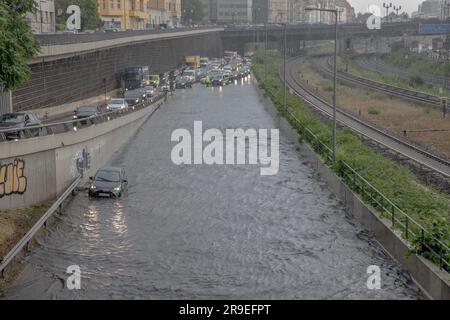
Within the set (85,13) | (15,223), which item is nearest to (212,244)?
(15,223)

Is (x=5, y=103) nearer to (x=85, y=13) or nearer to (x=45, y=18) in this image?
(x=45, y=18)

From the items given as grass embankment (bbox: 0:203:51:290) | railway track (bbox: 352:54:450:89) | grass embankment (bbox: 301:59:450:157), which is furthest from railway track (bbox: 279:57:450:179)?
railway track (bbox: 352:54:450:89)

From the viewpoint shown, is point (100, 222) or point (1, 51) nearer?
point (1, 51)

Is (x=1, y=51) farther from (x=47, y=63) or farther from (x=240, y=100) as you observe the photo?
(x=240, y=100)

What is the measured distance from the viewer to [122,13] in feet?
402

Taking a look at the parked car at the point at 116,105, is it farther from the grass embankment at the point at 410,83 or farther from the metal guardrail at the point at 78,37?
the grass embankment at the point at 410,83

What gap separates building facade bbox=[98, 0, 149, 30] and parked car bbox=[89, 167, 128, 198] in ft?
267

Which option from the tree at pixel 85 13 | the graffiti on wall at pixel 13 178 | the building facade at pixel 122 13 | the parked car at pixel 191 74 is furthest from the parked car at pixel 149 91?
the graffiti on wall at pixel 13 178

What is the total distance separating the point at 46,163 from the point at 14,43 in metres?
5.64

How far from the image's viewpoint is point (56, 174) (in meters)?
34.8

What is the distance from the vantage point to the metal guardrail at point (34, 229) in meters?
24.1

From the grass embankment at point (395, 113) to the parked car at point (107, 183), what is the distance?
68.9 feet
